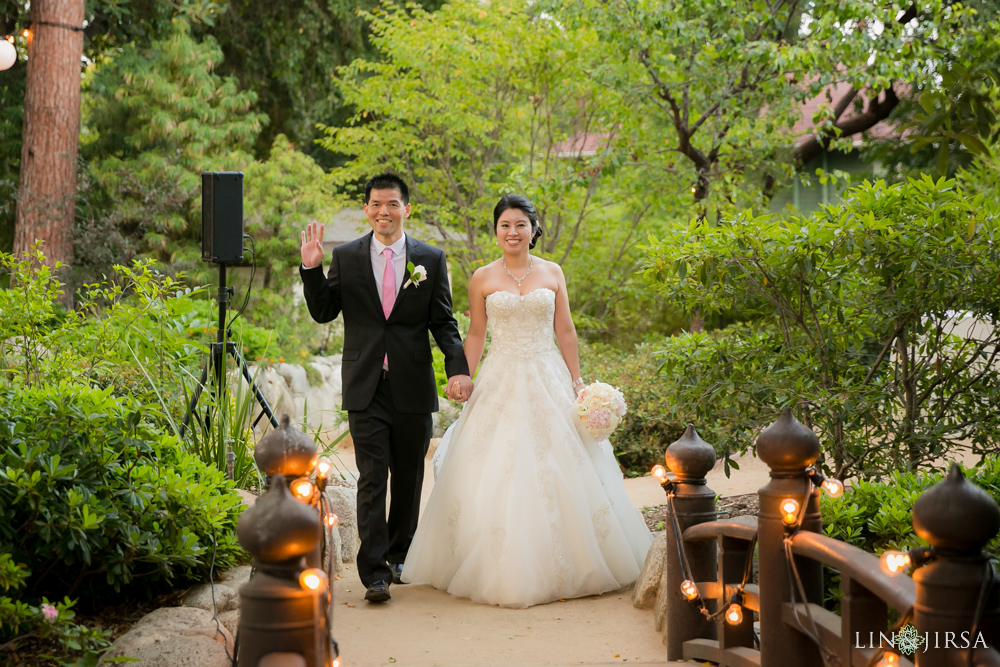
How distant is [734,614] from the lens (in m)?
2.44

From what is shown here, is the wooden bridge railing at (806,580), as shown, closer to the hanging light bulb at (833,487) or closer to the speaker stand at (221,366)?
the hanging light bulb at (833,487)

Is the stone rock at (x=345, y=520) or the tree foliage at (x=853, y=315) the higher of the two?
the tree foliage at (x=853, y=315)

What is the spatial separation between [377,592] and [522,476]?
88 centimetres

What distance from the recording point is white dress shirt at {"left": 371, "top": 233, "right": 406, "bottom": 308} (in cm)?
428

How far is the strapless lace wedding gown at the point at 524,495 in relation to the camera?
408 centimetres

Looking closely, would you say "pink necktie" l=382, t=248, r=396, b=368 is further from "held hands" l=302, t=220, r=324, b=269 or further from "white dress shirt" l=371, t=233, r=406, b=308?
"held hands" l=302, t=220, r=324, b=269

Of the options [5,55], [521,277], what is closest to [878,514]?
[521,277]

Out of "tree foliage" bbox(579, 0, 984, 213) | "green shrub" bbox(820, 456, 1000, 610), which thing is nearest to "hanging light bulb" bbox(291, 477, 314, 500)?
"green shrub" bbox(820, 456, 1000, 610)

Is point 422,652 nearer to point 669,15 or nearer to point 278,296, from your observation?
point 669,15

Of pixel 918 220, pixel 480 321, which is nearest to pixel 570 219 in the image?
pixel 480 321

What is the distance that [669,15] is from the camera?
757cm

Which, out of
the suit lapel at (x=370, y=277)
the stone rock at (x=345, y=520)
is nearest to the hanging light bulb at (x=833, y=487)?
the suit lapel at (x=370, y=277)

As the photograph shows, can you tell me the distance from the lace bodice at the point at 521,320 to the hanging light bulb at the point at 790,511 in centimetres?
251

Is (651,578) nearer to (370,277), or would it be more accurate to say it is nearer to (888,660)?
(370,277)
